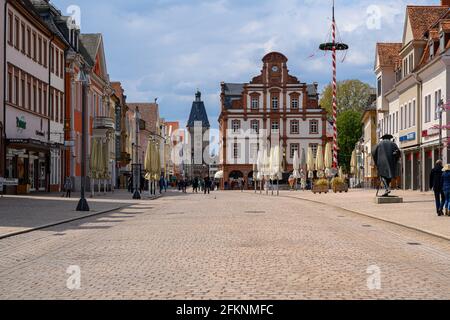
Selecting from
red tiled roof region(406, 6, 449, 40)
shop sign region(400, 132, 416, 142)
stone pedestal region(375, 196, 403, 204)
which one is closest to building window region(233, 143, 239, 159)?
shop sign region(400, 132, 416, 142)

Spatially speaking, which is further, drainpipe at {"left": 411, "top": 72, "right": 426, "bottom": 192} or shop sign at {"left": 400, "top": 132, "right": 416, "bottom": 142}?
shop sign at {"left": 400, "top": 132, "right": 416, "bottom": 142}

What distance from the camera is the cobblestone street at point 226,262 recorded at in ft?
29.5

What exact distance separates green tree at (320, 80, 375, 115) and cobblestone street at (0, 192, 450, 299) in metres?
86.0

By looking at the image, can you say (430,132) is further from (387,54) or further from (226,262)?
(226,262)

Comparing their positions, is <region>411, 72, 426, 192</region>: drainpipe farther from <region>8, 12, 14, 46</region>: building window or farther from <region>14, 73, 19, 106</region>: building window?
<region>8, 12, 14, 46</region>: building window

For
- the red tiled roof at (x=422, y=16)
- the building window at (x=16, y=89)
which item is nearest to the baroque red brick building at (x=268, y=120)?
the red tiled roof at (x=422, y=16)

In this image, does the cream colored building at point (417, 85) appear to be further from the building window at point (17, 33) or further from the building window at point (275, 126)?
the building window at point (275, 126)

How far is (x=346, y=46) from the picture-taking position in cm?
5584

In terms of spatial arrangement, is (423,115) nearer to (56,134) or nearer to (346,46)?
(346,46)

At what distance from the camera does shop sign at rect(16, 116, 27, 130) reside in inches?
1741

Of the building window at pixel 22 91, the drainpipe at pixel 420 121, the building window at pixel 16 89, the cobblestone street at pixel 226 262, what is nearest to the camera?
the cobblestone street at pixel 226 262

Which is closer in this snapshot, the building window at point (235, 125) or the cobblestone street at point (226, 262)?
the cobblestone street at point (226, 262)

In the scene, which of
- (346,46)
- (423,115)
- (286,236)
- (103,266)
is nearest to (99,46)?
(346,46)

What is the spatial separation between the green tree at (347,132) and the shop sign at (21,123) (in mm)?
62779
